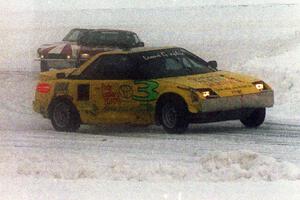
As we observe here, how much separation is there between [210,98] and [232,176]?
0.52 metres

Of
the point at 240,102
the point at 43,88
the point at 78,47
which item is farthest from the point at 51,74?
the point at 240,102

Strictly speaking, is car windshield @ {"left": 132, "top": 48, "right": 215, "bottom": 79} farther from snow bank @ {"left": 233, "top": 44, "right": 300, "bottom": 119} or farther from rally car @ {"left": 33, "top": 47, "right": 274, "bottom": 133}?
snow bank @ {"left": 233, "top": 44, "right": 300, "bottom": 119}

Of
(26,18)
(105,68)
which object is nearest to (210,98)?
(105,68)

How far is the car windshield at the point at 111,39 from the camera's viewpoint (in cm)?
927

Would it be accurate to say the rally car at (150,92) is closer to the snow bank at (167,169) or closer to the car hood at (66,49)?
the car hood at (66,49)

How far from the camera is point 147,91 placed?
9211mm

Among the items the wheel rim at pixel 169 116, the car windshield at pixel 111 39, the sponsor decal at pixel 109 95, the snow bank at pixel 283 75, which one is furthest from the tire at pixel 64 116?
the snow bank at pixel 283 75

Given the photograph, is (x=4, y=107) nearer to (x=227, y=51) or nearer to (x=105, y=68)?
(x=105, y=68)

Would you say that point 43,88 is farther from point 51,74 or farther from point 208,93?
point 208,93

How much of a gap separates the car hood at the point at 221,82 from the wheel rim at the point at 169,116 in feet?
0.54

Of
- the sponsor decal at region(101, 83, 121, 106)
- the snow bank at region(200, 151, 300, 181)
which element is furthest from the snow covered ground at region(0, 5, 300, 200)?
the sponsor decal at region(101, 83, 121, 106)

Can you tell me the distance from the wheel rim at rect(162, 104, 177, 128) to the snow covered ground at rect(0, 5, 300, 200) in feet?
0.24

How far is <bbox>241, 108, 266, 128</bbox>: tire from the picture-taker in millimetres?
9203

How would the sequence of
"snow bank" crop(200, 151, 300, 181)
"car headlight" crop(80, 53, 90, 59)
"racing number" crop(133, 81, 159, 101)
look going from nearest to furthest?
1. "snow bank" crop(200, 151, 300, 181)
2. "racing number" crop(133, 81, 159, 101)
3. "car headlight" crop(80, 53, 90, 59)
